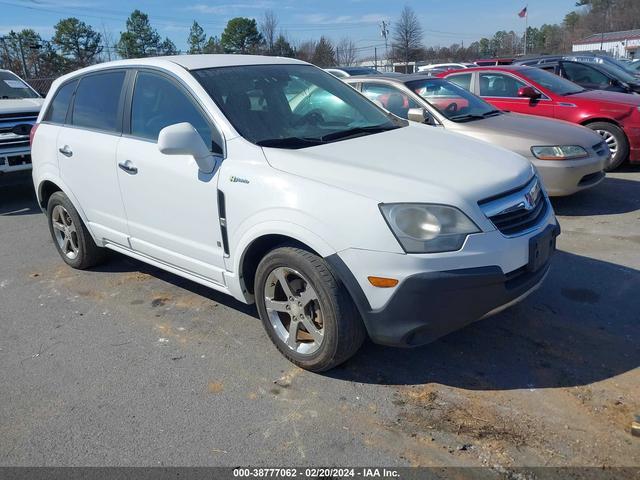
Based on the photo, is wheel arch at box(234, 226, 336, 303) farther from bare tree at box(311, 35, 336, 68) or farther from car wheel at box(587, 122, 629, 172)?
bare tree at box(311, 35, 336, 68)

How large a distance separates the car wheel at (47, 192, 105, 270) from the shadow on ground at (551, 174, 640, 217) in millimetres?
4979

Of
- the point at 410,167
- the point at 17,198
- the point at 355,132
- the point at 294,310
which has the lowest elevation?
the point at 17,198

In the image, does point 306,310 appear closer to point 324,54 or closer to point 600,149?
point 600,149

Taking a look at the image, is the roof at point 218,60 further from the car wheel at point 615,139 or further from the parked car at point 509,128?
the car wheel at point 615,139

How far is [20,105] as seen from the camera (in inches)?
330

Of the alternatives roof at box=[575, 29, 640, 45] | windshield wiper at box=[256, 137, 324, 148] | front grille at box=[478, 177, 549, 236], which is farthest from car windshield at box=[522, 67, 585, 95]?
roof at box=[575, 29, 640, 45]

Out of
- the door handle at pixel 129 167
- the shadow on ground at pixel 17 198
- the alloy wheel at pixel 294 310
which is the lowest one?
the shadow on ground at pixel 17 198

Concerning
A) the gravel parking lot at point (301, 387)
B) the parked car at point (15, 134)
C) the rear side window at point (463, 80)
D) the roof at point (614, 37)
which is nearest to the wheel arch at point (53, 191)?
the gravel parking lot at point (301, 387)

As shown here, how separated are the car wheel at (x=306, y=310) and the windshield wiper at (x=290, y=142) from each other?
0.68 meters

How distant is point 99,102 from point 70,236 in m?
1.35

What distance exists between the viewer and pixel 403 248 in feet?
8.97

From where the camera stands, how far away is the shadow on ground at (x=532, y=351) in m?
3.19

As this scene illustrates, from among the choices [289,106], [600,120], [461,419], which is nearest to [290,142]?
[289,106]

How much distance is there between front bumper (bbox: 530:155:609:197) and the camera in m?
6.07
